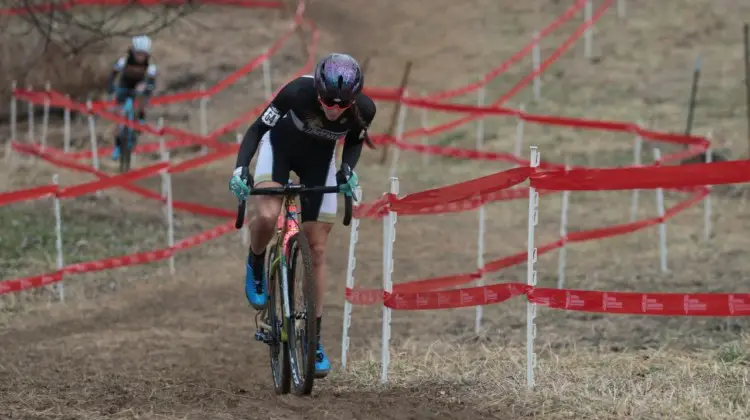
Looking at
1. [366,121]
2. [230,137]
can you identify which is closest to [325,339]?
[366,121]

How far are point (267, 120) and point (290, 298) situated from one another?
1.05 metres

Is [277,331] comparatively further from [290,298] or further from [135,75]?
[135,75]

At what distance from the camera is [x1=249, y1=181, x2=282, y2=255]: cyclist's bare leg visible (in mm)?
6465

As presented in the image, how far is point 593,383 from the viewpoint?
5.99m

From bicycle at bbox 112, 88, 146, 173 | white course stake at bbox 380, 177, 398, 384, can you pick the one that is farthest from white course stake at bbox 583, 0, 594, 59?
white course stake at bbox 380, 177, 398, 384

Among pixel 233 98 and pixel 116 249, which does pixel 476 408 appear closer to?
pixel 116 249

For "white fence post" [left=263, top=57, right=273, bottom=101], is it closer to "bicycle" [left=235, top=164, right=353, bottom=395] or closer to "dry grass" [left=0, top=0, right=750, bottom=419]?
"dry grass" [left=0, top=0, right=750, bottom=419]

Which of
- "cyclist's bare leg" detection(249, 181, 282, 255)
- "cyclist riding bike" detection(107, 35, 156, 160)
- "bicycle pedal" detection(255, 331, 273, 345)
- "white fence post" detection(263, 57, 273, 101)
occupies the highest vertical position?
"white fence post" detection(263, 57, 273, 101)

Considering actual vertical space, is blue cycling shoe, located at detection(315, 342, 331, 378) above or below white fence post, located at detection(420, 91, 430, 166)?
below

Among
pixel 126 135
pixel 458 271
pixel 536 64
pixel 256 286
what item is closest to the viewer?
pixel 256 286

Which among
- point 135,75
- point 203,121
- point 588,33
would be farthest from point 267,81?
point 588,33

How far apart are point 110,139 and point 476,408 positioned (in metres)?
15.7

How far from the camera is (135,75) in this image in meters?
15.6

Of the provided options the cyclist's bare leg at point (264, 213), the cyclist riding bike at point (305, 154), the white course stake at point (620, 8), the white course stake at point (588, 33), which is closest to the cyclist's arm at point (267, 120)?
the cyclist riding bike at point (305, 154)
